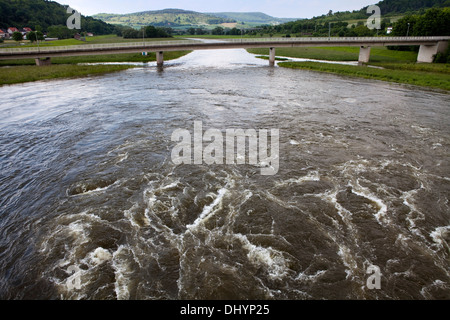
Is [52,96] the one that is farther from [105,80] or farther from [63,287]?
[63,287]

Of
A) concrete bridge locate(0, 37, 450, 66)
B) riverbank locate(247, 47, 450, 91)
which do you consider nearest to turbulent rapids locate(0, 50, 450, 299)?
riverbank locate(247, 47, 450, 91)

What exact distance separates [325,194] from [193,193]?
771cm

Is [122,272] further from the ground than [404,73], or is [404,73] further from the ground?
[404,73]

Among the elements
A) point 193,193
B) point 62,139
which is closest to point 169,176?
point 193,193

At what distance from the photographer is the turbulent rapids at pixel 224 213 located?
10.5 m

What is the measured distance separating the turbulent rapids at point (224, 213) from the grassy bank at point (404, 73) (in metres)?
23.5

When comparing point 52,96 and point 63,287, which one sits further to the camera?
point 52,96

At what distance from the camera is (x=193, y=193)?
644 inches

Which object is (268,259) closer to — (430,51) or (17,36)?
(430,51)

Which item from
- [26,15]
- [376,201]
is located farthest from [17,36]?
[376,201]

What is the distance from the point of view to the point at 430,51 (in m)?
82.7

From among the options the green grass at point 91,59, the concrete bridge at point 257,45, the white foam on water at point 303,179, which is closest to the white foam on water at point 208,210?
the white foam on water at point 303,179

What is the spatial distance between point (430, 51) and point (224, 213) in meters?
98.0

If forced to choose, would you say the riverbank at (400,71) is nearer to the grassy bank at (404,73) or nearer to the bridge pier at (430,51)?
the grassy bank at (404,73)
